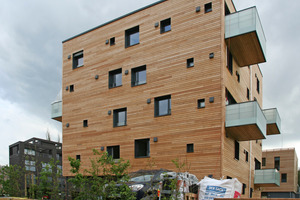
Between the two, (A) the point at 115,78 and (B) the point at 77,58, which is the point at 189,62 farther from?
(B) the point at 77,58

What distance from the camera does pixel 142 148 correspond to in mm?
18984

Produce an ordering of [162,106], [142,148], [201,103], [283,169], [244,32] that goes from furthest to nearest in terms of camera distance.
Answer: [283,169]
[142,148]
[162,106]
[201,103]
[244,32]

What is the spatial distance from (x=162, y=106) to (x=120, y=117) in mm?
3036

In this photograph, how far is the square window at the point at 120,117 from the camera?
20.1 m

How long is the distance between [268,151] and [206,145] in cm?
3125

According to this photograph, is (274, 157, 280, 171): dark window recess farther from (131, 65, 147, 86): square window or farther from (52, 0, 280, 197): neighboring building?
(131, 65, 147, 86): square window

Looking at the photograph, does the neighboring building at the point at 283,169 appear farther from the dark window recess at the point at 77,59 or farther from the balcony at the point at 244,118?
the dark window recess at the point at 77,59

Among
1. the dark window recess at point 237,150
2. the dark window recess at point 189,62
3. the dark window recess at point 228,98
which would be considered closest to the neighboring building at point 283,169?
the dark window recess at point 237,150

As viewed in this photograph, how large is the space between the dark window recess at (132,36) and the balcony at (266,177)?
40.7ft

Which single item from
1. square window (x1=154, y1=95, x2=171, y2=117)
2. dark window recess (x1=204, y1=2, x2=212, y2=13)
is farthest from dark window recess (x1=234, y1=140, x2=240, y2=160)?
dark window recess (x1=204, y1=2, x2=212, y2=13)

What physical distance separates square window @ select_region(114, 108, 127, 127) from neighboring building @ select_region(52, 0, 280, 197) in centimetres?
6

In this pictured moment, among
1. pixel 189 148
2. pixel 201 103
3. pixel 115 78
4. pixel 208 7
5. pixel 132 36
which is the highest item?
pixel 208 7

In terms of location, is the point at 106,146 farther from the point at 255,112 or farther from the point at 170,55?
the point at 255,112

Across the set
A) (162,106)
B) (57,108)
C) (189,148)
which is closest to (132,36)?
(162,106)
